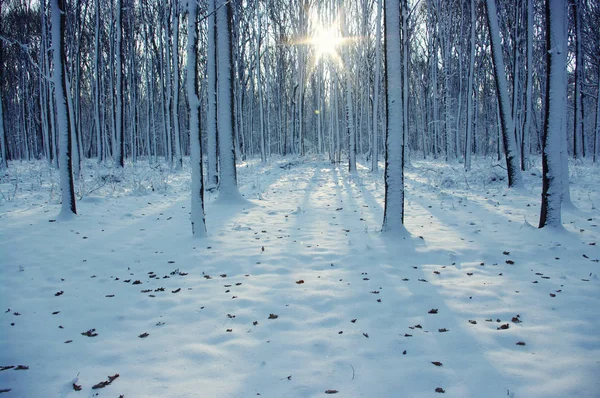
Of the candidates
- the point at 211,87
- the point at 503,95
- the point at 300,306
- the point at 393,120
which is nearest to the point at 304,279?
the point at 300,306

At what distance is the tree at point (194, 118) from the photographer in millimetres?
5559

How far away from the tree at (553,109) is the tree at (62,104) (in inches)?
347

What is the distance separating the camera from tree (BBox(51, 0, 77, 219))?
6.65m

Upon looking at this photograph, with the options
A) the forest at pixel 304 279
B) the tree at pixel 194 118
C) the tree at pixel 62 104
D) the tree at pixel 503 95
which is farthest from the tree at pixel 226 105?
the tree at pixel 503 95

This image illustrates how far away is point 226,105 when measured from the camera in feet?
28.6

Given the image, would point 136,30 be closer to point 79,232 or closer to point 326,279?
point 79,232

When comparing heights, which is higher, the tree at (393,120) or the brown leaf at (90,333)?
the tree at (393,120)

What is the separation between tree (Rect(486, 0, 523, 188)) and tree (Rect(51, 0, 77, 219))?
989 cm

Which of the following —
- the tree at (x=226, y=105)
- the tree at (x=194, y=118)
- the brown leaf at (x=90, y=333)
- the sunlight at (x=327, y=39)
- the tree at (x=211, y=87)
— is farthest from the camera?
the sunlight at (x=327, y=39)

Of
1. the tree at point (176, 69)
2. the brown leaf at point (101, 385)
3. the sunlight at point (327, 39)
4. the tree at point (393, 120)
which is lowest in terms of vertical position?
the brown leaf at point (101, 385)

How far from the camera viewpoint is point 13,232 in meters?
5.94

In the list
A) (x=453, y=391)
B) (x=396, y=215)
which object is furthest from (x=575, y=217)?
(x=453, y=391)

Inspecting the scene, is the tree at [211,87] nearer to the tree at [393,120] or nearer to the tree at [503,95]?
the tree at [393,120]

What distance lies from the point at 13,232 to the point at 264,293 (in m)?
5.10
